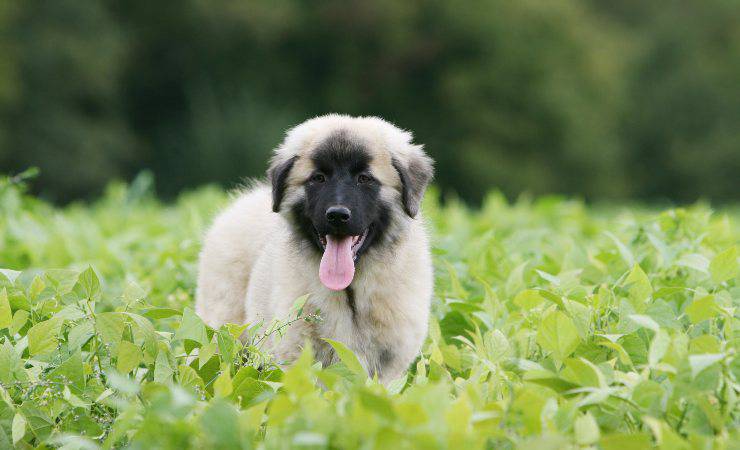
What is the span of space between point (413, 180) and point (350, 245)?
533 millimetres

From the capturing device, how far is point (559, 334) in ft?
12.6

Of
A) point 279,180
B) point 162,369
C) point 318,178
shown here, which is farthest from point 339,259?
point 162,369

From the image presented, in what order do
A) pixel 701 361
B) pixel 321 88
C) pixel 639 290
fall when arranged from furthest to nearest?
pixel 321 88
pixel 639 290
pixel 701 361

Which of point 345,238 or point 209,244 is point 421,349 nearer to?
point 345,238

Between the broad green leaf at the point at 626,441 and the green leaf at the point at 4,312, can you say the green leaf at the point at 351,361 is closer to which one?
the broad green leaf at the point at 626,441

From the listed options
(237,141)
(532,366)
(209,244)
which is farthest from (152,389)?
(237,141)

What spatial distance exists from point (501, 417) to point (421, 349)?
2119 millimetres

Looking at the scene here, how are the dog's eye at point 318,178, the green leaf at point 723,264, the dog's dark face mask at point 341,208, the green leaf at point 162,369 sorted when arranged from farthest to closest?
the dog's eye at point 318,178 < the dog's dark face mask at point 341,208 < the green leaf at point 723,264 < the green leaf at point 162,369

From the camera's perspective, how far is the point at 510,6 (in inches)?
1774

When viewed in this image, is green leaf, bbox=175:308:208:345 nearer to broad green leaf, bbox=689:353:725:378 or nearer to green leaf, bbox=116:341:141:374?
green leaf, bbox=116:341:141:374

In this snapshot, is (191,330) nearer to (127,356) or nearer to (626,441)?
(127,356)

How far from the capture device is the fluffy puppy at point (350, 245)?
5.01 metres

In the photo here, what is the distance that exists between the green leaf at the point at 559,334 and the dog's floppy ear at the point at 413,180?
1.55 meters

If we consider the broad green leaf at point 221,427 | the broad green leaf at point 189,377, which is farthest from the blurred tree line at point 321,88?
the broad green leaf at point 221,427
